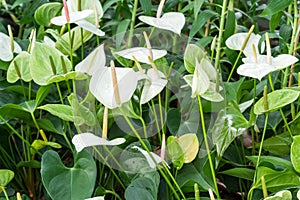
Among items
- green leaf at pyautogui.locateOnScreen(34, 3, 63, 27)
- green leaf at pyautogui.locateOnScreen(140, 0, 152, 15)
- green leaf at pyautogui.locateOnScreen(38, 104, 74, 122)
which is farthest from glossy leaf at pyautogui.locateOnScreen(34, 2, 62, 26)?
green leaf at pyautogui.locateOnScreen(38, 104, 74, 122)

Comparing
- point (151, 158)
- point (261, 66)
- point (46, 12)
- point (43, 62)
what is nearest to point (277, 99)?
point (261, 66)

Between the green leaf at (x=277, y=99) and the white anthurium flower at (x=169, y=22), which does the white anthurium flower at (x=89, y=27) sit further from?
the green leaf at (x=277, y=99)

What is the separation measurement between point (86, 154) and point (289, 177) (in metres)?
0.22

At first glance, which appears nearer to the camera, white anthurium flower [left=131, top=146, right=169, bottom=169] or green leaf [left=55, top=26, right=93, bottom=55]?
white anthurium flower [left=131, top=146, right=169, bottom=169]

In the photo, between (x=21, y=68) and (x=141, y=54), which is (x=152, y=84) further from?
(x=21, y=68)

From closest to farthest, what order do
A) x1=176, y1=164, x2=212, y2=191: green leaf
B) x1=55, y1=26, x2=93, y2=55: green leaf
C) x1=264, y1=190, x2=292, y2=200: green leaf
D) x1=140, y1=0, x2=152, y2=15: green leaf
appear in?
x1=264, y1=190, x2=292, y2=200: green leaf → x1=176, y1=164, x2=212, y2=191: green leaf → x1=55, y1=26, x2=93, y2=55: green leaf → x1=140, y1=0, x2=152, y2=15: green leaf

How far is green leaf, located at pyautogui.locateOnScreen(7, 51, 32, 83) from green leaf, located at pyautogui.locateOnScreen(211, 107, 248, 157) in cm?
25

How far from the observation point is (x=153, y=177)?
0.54 m

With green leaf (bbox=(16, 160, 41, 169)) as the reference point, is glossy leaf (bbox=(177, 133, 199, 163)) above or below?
above

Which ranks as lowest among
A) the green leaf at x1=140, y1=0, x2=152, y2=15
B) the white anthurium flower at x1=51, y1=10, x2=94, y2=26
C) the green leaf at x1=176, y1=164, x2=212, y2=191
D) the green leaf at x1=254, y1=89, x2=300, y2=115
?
the green leaf at x1=176, y1=164, x2=212, y2=191

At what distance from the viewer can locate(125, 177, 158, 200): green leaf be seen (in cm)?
50

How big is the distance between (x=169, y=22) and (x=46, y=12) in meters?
0.21

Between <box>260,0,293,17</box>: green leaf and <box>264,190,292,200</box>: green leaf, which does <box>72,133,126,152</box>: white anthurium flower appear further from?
<box>260,0,293,17</box>: green leaf

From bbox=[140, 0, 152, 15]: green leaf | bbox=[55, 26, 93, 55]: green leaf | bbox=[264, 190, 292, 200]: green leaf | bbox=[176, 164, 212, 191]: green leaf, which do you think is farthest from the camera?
bbox=[140, 0, 152, 15]: green leaf
